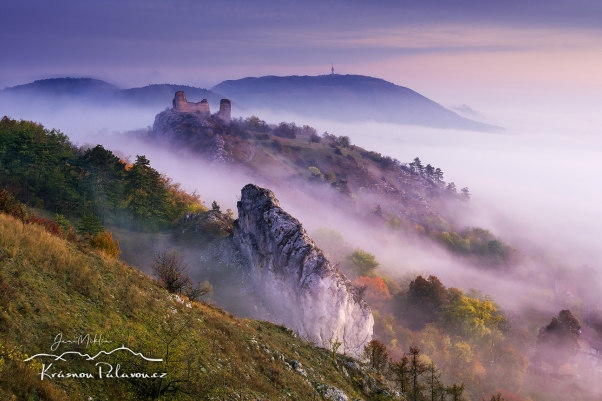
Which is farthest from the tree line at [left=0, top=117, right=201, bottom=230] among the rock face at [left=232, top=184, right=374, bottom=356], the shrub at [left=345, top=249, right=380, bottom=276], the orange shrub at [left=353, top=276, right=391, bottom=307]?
the shrub at [left=345, top=249, right=380, bottom=276]

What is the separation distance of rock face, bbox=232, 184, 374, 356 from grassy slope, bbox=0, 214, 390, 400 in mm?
23235

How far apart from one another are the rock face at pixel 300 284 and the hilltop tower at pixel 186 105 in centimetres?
11868

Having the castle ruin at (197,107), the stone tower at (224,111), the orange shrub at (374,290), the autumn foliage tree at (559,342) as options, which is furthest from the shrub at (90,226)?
the stone tower at (224,111)

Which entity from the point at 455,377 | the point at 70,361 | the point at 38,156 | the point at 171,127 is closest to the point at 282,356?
the point at 70,361

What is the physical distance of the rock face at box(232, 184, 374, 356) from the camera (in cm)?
4781

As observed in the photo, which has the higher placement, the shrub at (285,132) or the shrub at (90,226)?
the shrub at (285,132)

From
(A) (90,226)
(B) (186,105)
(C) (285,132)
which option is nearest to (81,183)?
(A) (90,226)

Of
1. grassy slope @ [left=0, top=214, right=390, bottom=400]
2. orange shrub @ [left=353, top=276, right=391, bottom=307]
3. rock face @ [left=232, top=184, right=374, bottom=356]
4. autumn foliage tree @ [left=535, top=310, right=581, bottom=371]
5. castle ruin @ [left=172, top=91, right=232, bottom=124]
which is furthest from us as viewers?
castle ruin @ [left=172, top=91, right=232, bottom=124]

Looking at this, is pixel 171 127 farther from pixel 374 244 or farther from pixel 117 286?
pixel 117 286

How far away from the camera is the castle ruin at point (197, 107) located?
6270 inches

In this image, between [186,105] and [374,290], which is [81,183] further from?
[186,105]

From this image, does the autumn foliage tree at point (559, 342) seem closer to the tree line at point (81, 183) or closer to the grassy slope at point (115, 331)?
the grassy slope at point (115, 331)

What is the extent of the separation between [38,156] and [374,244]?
89.8 m

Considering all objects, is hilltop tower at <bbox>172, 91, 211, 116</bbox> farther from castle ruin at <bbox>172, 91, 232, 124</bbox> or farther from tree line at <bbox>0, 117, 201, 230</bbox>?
tree line at <bbox>0, 117, 201, 230</bbox>
